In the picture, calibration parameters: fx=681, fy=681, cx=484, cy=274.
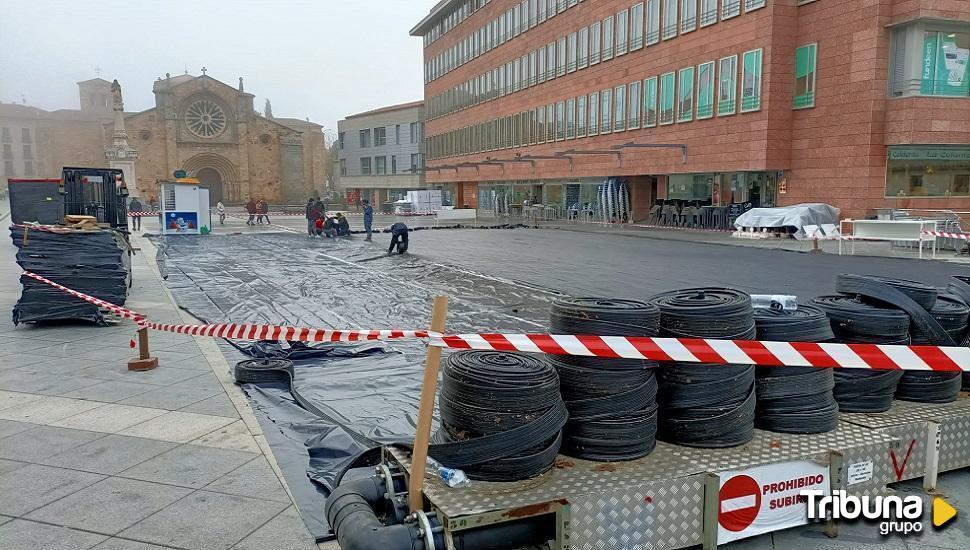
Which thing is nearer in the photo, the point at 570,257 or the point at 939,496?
the point at 939,496

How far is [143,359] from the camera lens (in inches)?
289

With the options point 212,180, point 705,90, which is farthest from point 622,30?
point 212,180

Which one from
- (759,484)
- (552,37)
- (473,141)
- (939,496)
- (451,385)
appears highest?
(552,37)

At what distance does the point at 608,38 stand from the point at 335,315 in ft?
114

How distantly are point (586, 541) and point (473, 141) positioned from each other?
59.0 metres

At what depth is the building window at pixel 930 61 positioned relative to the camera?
25609 mm

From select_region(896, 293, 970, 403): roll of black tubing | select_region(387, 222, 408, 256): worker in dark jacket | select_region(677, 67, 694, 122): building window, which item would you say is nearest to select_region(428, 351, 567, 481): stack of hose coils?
select_region(896, 293, 970, 403): roll of black tubing

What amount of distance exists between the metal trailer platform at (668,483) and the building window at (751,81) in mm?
28216

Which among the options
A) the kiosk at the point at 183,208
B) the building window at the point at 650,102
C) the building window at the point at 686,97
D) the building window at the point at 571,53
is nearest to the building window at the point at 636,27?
the building window at the point at 650,102

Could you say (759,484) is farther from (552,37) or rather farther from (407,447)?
(552,37)

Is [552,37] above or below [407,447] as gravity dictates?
above

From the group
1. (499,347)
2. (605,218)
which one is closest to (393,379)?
(499,347)

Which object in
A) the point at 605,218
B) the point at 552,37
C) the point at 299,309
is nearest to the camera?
the point at 299,309

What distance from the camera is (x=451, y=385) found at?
392cm
